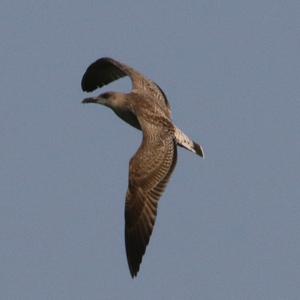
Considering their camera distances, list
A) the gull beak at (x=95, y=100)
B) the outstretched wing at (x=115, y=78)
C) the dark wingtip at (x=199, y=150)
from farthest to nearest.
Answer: the outstretched wing at (x=115, y=78)
the gull beak at (x=95, y=100)
the dark wingtip at (x=199, y=150)

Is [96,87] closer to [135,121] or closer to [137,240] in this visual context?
[135,121]

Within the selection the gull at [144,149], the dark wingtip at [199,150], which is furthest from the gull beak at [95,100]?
the dark wingtip at [199,150]

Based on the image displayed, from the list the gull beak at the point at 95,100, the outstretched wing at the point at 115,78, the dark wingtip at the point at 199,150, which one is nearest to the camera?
the dark wingtip at the point at 199,150

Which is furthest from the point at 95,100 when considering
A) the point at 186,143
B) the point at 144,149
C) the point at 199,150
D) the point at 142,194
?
the point at 142,194

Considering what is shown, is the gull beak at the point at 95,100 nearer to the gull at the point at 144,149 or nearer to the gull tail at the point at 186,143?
the gull at the point at 144,149

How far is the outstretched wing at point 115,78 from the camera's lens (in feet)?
86.8

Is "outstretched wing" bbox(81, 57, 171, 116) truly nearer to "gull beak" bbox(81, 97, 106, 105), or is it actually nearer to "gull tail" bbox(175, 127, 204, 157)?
"gull beak" bbox(81, 97, 106, 105)

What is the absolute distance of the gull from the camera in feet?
74.0

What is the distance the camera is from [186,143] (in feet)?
81.4

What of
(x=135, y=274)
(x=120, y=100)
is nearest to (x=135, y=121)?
(x=120, y=100)

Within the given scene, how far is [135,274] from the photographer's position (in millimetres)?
22234

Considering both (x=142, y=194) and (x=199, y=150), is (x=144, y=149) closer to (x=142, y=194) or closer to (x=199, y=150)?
(x=142, y=194)

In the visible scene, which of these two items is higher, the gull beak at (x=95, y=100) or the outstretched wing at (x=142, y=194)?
the gull beak at (x=95, y=100)

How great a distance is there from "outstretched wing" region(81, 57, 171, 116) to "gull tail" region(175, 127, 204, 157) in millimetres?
1013
